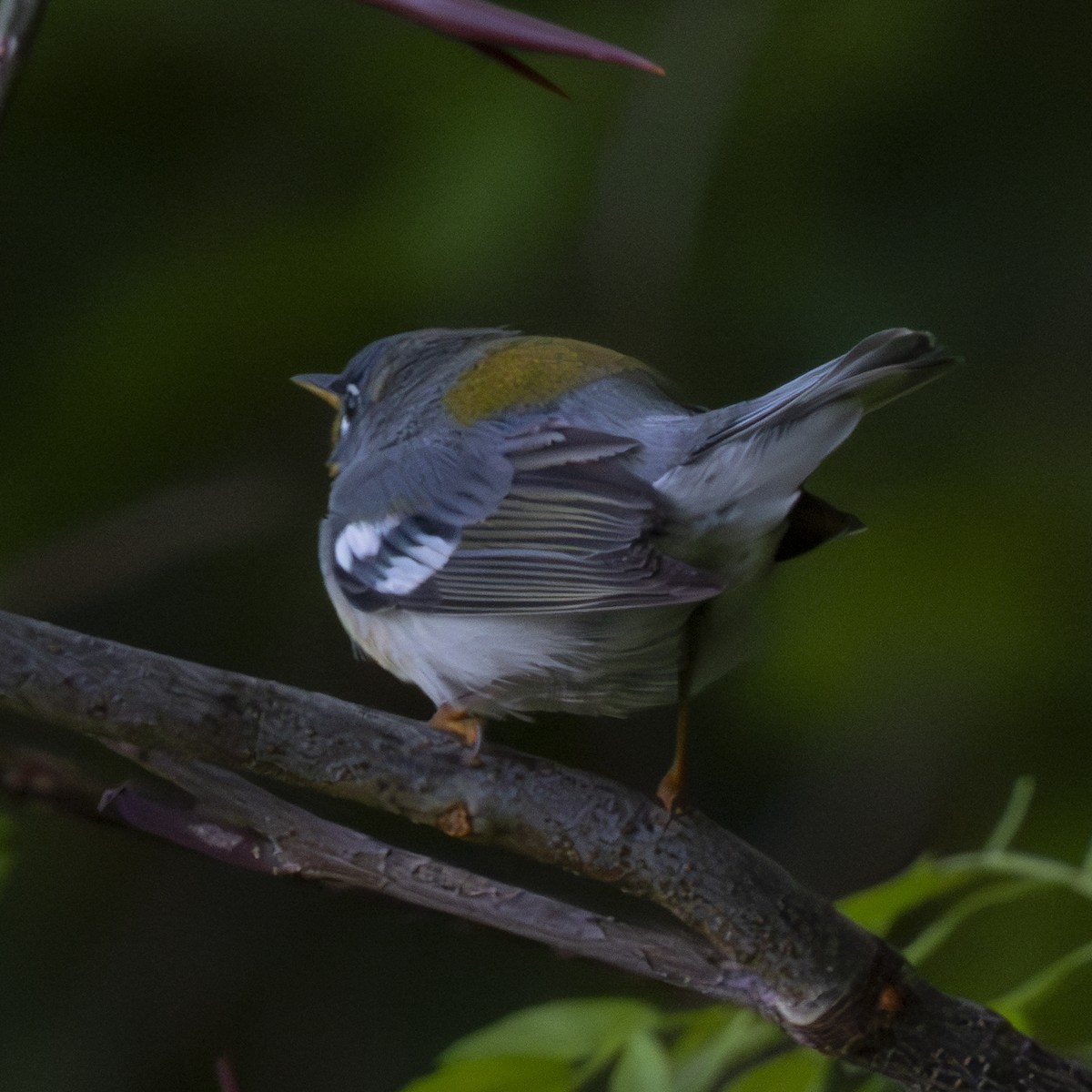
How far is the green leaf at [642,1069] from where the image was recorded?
753 mm

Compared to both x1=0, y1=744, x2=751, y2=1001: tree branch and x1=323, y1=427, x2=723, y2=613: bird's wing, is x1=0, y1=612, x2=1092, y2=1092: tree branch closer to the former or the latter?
x1=0, y1=744, x2=751, y2=1001: tree branch

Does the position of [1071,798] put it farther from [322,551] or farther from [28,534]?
[28,534]

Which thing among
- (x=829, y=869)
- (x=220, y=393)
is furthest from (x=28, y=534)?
(x=829, y=869)

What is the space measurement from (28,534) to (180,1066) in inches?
27.4

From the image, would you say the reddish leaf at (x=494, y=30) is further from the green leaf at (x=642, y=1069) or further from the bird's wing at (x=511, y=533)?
the green leaf at (x=642, y=1069)

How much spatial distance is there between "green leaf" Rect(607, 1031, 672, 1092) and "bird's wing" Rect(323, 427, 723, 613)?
0.88 feet

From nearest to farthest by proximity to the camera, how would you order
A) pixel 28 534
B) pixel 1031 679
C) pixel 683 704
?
pixel 683 704 → pixel 1031 679 → pixel 28 534

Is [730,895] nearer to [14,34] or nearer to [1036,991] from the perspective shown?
[1036,991]

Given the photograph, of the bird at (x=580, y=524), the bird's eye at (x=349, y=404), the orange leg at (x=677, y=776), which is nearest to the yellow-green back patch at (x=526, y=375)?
the bird at (x=580, y=524)

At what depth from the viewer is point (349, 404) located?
1.35 meters

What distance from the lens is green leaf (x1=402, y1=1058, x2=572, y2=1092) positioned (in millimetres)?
752

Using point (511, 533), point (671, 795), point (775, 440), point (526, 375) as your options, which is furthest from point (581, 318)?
point (671, 795)

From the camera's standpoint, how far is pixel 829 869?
170 cm

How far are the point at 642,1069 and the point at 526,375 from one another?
0.61m
